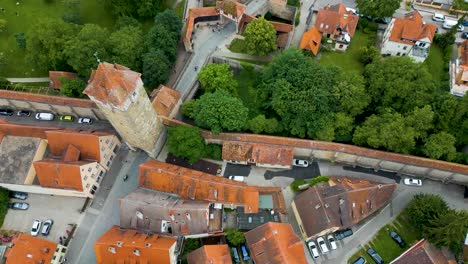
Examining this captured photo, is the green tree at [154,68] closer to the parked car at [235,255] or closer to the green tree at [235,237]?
the green tree at [235,237]

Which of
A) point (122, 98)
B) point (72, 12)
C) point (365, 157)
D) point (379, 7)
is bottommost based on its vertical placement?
point (365, 157)

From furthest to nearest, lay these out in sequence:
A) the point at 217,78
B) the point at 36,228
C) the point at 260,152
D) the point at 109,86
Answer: the point at 217,78
the point at 260,152
the point at 36,228
the point at 109,86

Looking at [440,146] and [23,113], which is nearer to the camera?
[440,146]

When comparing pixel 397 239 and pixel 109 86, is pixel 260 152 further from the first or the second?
pixel 109 86

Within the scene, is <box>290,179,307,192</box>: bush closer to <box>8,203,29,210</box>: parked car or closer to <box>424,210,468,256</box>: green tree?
<box>424,210,468,256</box>: green tree

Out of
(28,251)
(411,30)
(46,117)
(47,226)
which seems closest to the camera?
(28,251)

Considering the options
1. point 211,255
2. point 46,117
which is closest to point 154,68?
point 46,117

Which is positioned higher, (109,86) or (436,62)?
(436,62)
